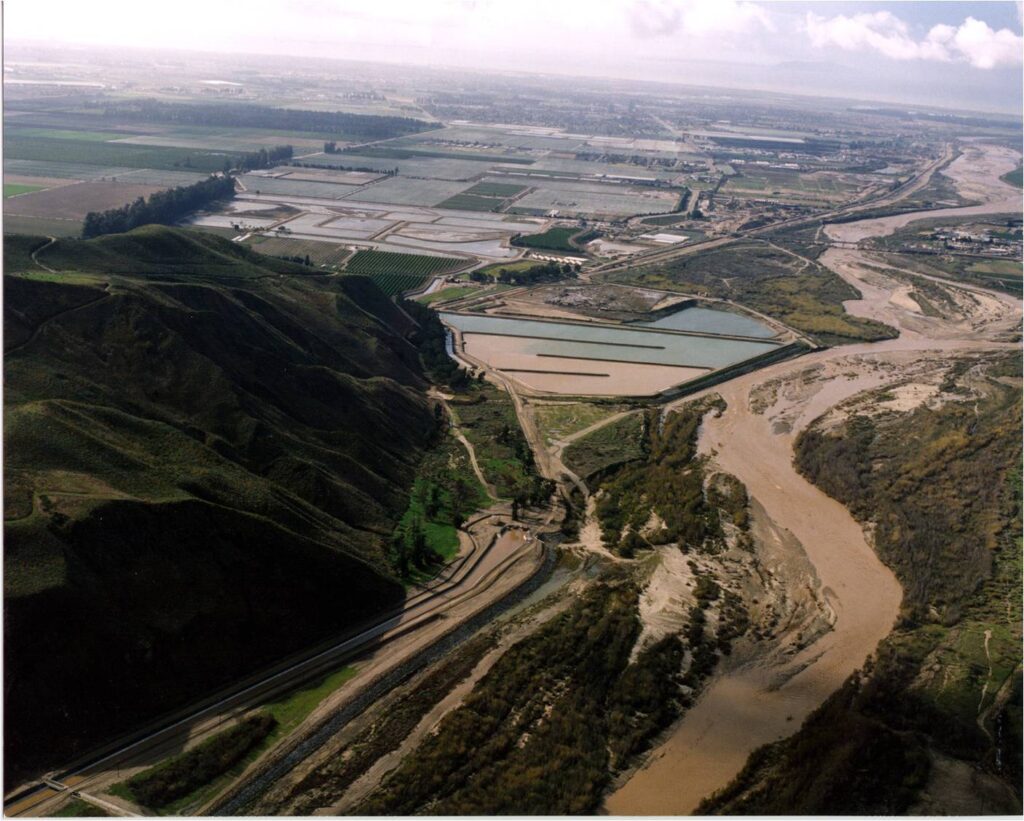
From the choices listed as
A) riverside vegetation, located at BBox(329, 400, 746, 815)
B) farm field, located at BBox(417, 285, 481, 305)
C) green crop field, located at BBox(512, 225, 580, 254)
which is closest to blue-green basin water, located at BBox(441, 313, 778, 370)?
farm field, located at BBox(417, 285, 481, 305)

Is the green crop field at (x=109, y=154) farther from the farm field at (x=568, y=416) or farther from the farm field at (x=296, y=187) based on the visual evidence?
the farm field at (x=568, y=416)

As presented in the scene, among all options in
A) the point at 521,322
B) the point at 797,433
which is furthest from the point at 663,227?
the point at 797,433

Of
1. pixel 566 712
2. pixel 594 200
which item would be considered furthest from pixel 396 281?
pixel 566 712

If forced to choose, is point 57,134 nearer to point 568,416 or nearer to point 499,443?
point 568,416

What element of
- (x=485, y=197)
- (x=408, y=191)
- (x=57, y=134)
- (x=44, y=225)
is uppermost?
(x=57, y=134)

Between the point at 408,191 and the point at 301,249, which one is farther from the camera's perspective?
the point at 408,191

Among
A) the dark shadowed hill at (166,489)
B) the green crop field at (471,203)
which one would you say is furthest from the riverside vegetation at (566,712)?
the green crop field at (471,203)
